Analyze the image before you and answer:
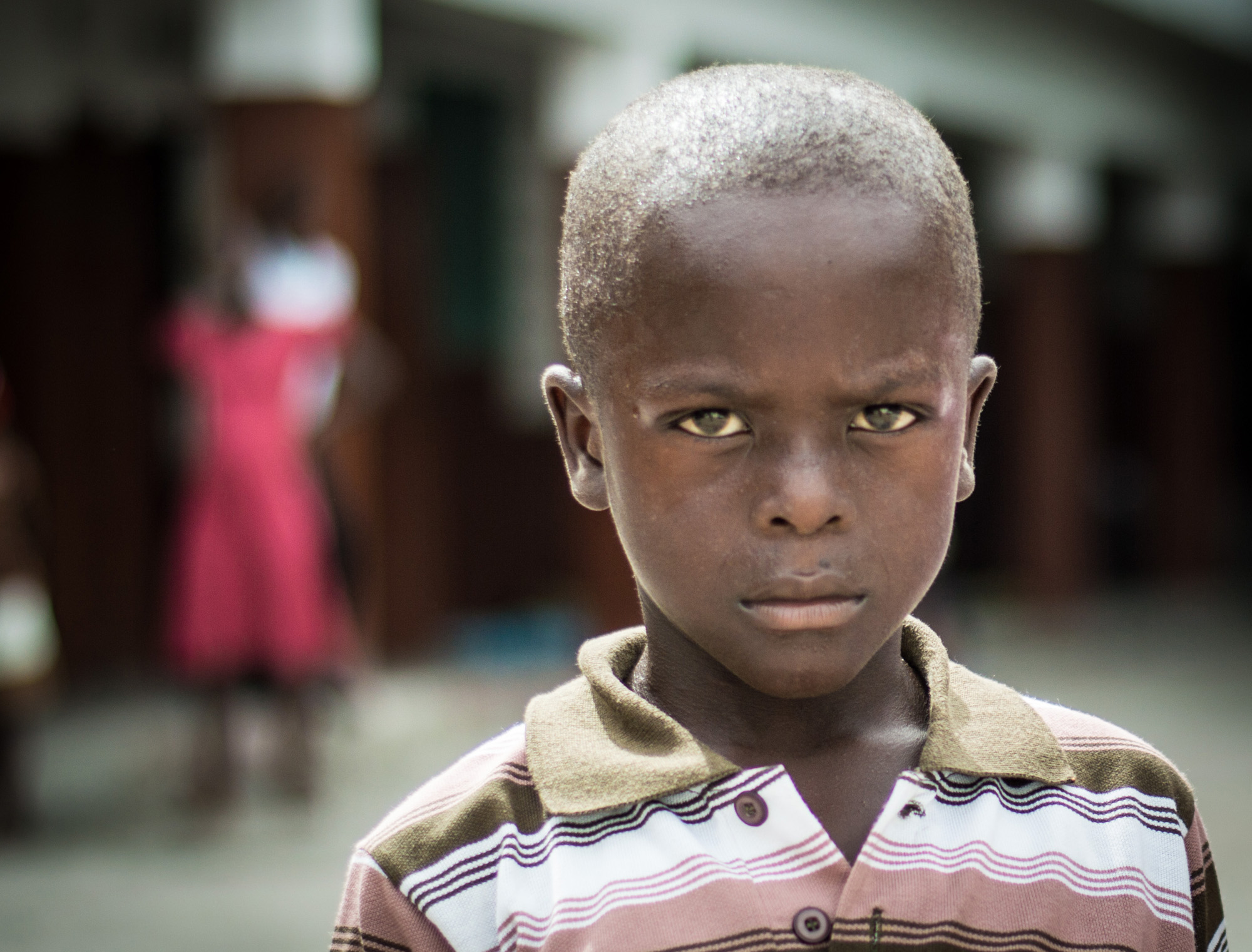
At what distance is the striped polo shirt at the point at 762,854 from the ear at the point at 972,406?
17cm

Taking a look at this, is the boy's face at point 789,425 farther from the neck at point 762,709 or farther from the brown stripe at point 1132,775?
the brown stripe at point 1132,775

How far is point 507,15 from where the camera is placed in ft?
21.2

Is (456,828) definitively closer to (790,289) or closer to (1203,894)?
(790,289)

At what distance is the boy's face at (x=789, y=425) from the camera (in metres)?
0.99

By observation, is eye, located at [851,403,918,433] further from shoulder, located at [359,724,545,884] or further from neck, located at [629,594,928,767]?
shoulder, located at [359,724,545,884]

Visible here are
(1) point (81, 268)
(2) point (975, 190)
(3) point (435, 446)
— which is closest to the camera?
(1) point (81, 268)

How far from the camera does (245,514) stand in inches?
169

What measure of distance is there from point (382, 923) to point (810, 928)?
0.32 m

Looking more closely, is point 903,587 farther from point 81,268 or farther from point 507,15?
point 81,268

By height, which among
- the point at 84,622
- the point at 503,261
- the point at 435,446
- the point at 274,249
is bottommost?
the point at 84,622

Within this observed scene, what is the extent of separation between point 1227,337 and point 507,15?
28.3ft

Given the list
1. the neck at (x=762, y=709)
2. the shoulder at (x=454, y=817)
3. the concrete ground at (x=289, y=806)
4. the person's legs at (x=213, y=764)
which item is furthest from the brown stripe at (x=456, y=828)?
the person's legs at (x=213, y=764)

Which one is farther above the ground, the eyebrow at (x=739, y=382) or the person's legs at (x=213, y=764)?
the eyebrow at (x=739, y=382)

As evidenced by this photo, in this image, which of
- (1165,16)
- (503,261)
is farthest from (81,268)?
(1165,16)
